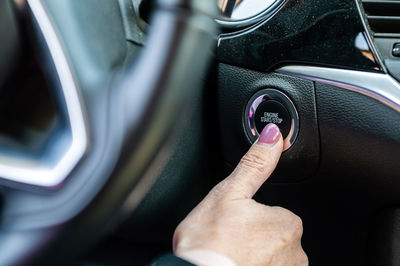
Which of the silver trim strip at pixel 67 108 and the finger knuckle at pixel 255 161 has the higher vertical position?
the silver trim strip at pixel 67 108

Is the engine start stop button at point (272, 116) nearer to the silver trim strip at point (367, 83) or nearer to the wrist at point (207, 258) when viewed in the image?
the silver trim strip at point (367, 83)

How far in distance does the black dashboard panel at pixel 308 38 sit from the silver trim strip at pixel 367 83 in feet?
0.04

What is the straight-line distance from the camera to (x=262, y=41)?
85 cm

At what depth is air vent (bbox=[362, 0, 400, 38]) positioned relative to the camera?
0.79m

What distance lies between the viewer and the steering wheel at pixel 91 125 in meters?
0.53

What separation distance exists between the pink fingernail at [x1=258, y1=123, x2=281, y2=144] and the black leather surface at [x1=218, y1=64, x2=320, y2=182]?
0.04 metres

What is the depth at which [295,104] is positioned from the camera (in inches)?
34.0

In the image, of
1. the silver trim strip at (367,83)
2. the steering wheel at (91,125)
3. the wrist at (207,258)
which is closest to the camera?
the steering wheel at (91,125)

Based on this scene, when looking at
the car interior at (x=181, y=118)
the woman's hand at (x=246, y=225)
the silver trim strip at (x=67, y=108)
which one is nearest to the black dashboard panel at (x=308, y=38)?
the car interior at (x=181, y=118)

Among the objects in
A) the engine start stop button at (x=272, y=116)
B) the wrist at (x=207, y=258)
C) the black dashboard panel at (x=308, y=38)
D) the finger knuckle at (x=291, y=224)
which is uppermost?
the black dashboard panel at (x=308, y=38)

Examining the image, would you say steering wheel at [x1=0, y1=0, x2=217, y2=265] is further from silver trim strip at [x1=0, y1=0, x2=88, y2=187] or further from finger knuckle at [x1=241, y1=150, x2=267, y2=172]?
finger knuckle at [x1=241, y1=150, x2=267, y2=172]

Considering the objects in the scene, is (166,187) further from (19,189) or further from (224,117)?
(19,189)

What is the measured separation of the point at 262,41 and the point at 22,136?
0.41m

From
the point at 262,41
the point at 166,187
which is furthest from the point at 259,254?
the point at 262,41
